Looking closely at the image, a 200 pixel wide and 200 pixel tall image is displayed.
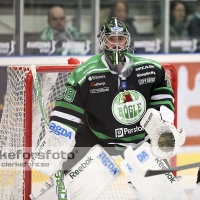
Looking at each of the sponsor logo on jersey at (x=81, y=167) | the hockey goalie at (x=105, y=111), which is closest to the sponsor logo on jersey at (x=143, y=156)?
the hockey goalie at (x=105, y=111)

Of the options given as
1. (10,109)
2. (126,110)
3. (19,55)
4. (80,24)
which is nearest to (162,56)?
(80,24)

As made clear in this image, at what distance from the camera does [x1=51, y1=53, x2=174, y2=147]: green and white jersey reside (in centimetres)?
375

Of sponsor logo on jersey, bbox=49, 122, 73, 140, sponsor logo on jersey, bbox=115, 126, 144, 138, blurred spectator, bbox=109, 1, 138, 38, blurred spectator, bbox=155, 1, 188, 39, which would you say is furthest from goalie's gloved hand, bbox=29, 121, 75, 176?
blurred spectator, bbox=155, 1, 188, 39

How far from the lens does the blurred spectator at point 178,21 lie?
6.69 metres

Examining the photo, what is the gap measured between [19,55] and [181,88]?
1.42 metres

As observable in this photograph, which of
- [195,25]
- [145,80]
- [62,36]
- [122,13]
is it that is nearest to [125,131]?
[145,80]

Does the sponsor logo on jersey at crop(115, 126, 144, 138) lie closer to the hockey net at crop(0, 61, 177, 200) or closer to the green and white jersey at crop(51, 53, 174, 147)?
the green and white jersey at crop(51, 53, 174, 147)

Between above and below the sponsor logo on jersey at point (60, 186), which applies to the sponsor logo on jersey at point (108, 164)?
above

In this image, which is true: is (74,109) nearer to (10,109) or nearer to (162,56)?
(10,109)

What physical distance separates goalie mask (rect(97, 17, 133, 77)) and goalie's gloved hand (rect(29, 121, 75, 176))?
391mm

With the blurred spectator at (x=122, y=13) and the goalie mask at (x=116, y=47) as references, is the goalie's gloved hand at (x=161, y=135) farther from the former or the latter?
the blurred spectator at (x=122, y=13)

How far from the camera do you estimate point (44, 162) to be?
12.2 ft

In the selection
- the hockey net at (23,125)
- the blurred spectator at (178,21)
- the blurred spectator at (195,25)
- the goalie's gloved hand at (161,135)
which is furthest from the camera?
the blurred spectator at (195,25)

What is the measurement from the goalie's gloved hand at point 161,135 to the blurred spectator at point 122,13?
3006 millimetres
